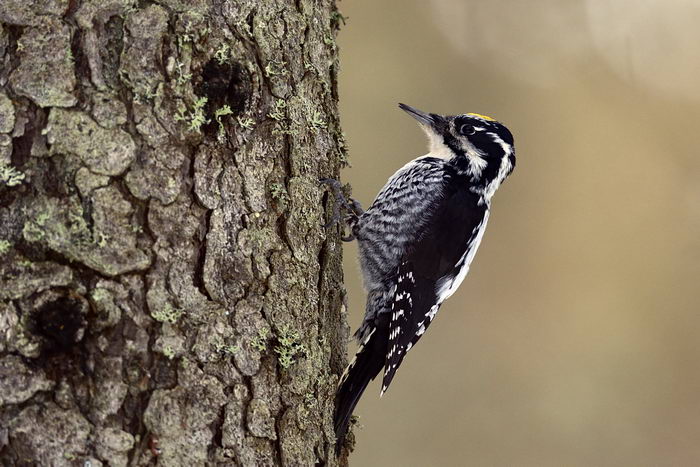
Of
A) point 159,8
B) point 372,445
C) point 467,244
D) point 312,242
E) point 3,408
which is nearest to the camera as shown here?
point 3,408

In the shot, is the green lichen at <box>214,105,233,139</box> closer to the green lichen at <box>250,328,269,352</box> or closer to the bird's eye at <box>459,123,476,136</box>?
the green lichen at <box>250,328,269,352</box>

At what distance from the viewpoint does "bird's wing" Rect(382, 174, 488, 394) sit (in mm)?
3312

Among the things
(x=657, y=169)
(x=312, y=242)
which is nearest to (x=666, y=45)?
(x=657, y=169)

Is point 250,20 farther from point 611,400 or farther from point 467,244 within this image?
point 611,400

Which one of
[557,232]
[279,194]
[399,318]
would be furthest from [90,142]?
[557,232]

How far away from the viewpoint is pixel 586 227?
6074 millimetres

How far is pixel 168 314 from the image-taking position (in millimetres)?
1829

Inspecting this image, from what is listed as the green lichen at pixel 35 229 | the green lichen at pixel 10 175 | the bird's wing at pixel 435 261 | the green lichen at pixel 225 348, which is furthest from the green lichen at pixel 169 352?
the bird's wing at pixel 435 261

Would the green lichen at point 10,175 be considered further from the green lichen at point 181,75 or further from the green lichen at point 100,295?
the green lichen at point 181,75

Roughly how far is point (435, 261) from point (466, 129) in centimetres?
79

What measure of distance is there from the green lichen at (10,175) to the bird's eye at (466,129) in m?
2.52

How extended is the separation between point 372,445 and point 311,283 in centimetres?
364

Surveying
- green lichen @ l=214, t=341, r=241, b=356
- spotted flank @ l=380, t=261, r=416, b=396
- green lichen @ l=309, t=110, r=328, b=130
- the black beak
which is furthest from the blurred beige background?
green lichen @ l=214, t=341, r=241, b=356

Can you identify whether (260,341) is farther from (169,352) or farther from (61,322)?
(61,322)
